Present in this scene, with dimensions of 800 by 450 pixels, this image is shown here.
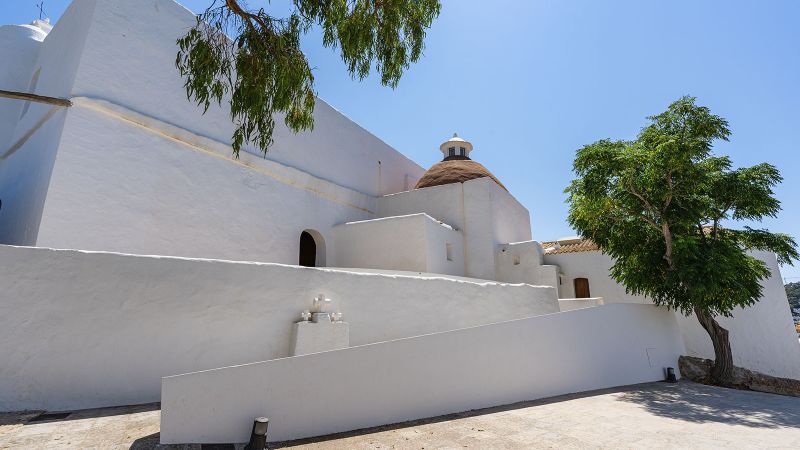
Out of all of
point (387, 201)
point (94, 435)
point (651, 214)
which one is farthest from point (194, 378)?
point (387, 201)

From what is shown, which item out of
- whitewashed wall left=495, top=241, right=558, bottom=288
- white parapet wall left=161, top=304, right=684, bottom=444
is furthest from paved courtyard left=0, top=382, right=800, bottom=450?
whitewashed wall left=495, top=241, right=558, bottom=288

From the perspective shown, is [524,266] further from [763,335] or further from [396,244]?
[763,335]

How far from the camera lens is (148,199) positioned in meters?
7.79

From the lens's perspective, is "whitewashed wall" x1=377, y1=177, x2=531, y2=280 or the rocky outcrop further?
"whitewashed wall" x1=377, y1=177, x2=531, y2=280

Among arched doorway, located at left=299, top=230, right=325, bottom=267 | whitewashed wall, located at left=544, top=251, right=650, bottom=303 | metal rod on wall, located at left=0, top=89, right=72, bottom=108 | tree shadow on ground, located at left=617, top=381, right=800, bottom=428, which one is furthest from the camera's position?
whitewashed wall, located at left=544, top=251, right=650, bottom=303

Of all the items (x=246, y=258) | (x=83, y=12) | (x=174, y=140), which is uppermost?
(x=83, y=12)

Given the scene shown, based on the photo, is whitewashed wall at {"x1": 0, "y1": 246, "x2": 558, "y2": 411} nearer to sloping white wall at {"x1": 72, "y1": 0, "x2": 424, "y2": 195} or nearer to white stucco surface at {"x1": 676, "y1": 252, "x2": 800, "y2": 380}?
sloping white wall at {"x1": 72, "y1": 0, "x2": 424, "y2": 195}

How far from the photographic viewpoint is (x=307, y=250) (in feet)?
41.1

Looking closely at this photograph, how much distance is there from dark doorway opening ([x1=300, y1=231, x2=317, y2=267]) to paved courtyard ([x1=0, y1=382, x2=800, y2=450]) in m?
7.81

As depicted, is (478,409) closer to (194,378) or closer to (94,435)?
(194,378)

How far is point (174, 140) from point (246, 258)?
10.2ft

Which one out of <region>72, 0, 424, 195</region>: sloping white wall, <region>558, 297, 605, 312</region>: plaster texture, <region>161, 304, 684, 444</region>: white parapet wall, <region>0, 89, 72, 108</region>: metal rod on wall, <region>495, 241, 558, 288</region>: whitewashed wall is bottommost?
<region>161, 304, 684, 444</region>: white parapet wall

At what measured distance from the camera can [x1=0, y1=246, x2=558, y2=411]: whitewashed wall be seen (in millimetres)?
4250

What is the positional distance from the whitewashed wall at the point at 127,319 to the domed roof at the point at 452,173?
9133 mm
